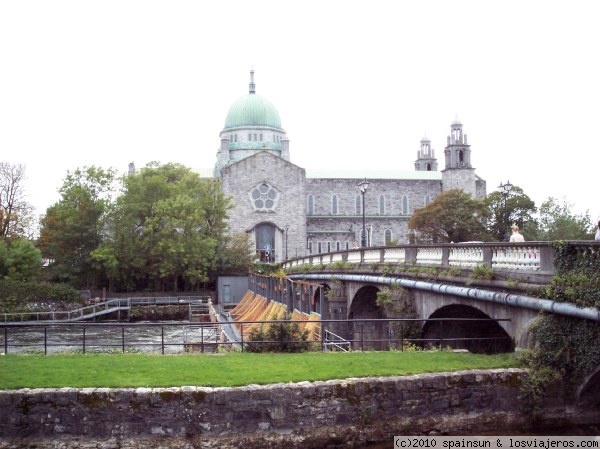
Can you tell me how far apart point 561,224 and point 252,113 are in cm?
4665

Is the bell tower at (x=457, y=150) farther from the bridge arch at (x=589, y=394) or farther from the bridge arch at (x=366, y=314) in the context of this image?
the bridge arch at (x=589, y=394)

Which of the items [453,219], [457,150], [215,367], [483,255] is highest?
[457,150]

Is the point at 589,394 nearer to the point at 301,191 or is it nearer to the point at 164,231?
the point at 164,231

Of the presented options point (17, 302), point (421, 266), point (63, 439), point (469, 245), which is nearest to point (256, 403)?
point (63, 439)

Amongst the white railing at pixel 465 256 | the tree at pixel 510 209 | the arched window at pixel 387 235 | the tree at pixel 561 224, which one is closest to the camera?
the white railing at pixel 465 256

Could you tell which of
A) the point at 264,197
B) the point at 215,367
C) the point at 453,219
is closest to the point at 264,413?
the point at 215,367

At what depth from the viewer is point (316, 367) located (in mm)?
13727

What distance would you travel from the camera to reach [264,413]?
40.4ft

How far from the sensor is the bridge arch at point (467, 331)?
17.0 m

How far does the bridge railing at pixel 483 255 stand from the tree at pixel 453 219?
152 feet

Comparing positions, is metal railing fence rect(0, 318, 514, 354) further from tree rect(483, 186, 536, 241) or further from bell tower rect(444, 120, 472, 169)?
bell tower rect(444, 120, 472, 169)

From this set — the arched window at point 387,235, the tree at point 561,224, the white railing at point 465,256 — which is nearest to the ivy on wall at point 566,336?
the white railing at point 465,256

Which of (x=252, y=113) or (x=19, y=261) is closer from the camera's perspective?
(x=19, y=261)

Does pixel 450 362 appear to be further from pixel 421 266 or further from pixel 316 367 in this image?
pixel 421 266
